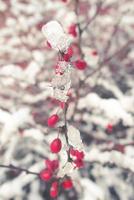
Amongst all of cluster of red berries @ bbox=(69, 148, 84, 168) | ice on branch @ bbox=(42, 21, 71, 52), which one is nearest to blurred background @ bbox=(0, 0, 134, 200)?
cluster of red berries @ bbox=(69, 148, 84, 168)

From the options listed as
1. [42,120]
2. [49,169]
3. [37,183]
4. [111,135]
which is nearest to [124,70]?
[111,135]

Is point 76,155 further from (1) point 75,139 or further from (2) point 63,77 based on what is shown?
(2) point 63,77

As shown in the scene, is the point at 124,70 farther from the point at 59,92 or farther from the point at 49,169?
the point at 59,92

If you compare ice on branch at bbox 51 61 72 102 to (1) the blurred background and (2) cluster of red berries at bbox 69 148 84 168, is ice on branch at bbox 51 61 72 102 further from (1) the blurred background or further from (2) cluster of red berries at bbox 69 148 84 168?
A: (1) the blurred background

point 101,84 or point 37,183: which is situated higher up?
point 101,84

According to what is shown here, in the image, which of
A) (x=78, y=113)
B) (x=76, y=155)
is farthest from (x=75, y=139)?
(x=78, y=113)

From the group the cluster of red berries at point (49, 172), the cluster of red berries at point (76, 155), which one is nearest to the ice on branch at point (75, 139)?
the cluster of red berries at point (76, 155)
